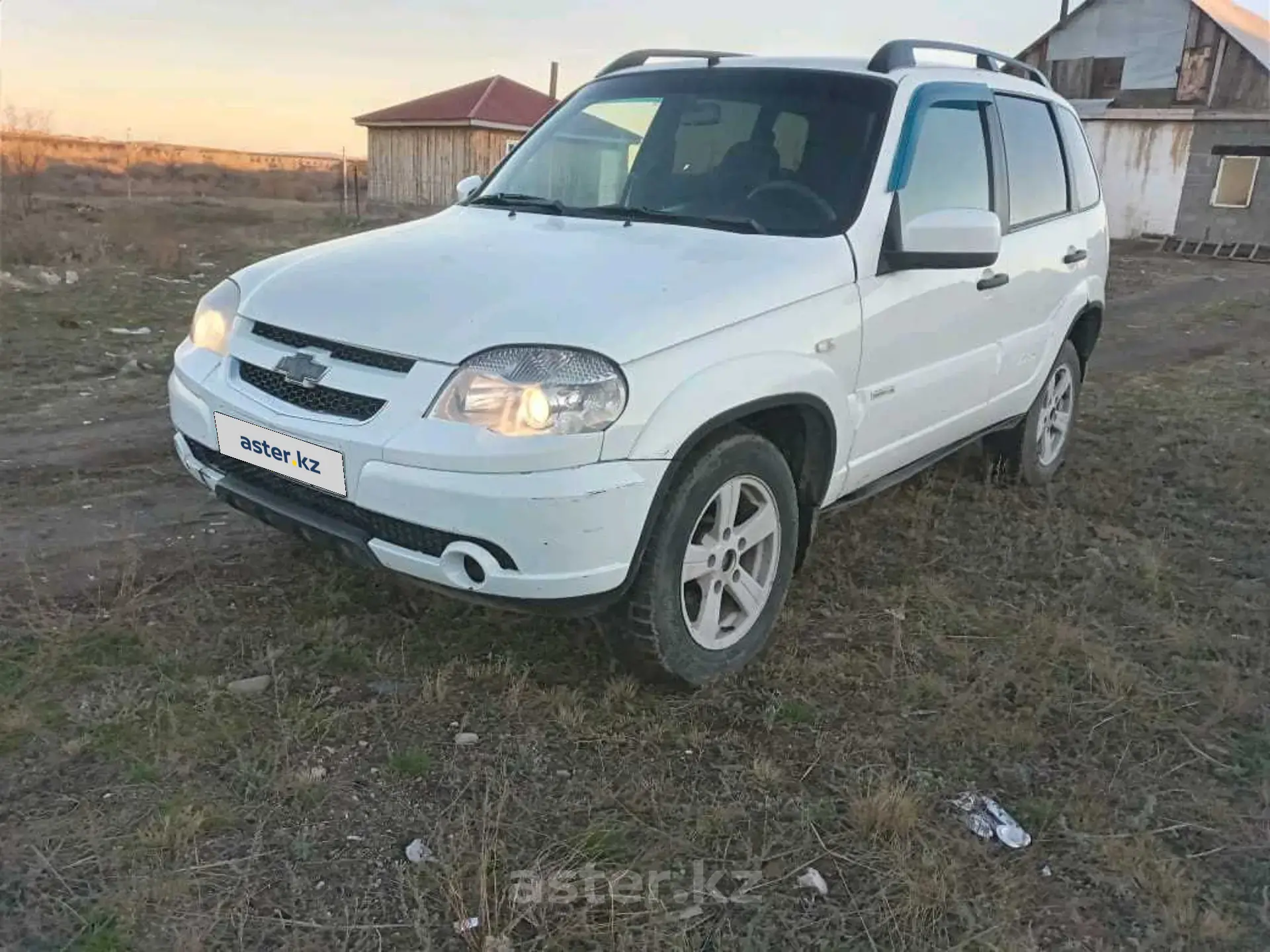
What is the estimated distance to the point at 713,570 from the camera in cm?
314

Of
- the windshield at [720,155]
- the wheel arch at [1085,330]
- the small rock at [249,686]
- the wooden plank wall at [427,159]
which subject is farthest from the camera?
the wooden plank wall at [427,159]

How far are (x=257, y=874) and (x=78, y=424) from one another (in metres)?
4.14

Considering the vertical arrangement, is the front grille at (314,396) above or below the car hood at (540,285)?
below

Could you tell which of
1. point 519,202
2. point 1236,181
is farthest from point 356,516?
point 1236,181

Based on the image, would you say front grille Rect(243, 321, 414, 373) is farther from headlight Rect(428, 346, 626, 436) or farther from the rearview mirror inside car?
the rearview mirror inside car

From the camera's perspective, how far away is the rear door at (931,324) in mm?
3547

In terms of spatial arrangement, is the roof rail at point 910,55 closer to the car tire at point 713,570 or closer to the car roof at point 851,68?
the car roof at point 851,68

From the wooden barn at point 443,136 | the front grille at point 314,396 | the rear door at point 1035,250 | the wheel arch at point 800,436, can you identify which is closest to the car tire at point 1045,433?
the rear door at point 1035,250

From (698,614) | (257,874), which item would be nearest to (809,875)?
(698,614)

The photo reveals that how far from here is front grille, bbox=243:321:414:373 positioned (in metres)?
2.76

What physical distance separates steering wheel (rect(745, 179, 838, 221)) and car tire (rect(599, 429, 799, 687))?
34.8 inches

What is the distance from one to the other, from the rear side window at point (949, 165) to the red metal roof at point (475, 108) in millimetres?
23940

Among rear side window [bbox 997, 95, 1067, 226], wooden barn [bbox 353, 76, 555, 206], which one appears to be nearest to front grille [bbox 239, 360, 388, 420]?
rear side window [bbox 997, 95, 1067, 226]

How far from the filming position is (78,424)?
5.62 meters
